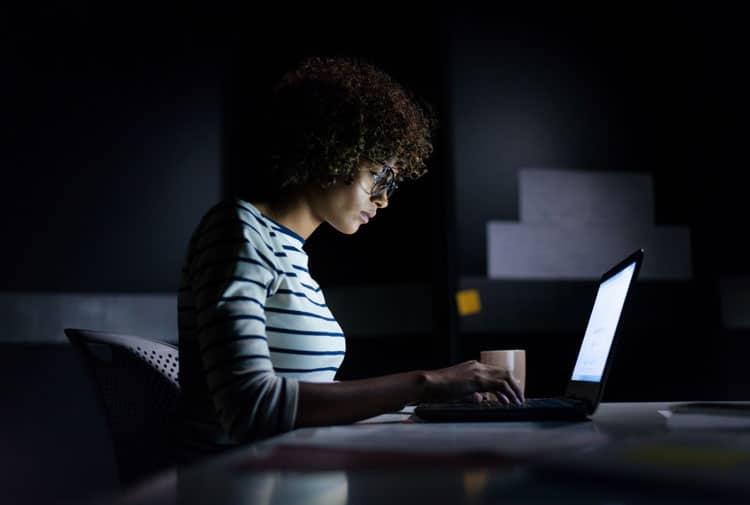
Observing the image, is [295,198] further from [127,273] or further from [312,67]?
[127,273]

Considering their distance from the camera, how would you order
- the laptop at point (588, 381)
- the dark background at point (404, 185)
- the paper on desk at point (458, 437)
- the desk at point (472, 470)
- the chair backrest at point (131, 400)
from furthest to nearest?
the dark background at point (404, 185), the chair backrest at point (131, 400), the laptop at point (588, 381), the paper on desk at point (458, 437), the desk at point (472, 470)

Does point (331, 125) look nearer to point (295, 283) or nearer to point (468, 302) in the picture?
point (295, 283)

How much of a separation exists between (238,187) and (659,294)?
2.04m

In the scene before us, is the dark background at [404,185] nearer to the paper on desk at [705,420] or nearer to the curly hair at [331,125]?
the curly hair at [331,125]

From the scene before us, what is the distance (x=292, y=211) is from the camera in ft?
4.93

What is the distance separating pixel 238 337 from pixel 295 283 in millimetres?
263

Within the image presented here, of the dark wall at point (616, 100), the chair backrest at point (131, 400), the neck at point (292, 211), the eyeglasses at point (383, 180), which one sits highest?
the dark wall at point (616, 100)

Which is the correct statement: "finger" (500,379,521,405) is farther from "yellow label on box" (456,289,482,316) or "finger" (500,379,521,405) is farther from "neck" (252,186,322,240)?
"yellow label on box" (456,289,482,316)

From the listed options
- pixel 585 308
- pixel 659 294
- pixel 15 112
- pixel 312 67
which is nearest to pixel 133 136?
pixel 15 112

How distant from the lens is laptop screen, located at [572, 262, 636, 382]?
1.24m

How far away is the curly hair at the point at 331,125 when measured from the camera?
148 centimetres

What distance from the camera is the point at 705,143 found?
336cm

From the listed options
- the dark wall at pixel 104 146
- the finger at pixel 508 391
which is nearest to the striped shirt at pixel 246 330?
the finger at pixel 508 391

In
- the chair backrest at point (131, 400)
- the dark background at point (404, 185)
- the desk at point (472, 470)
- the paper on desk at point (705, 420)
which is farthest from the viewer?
the dark background at point (404, 185)
